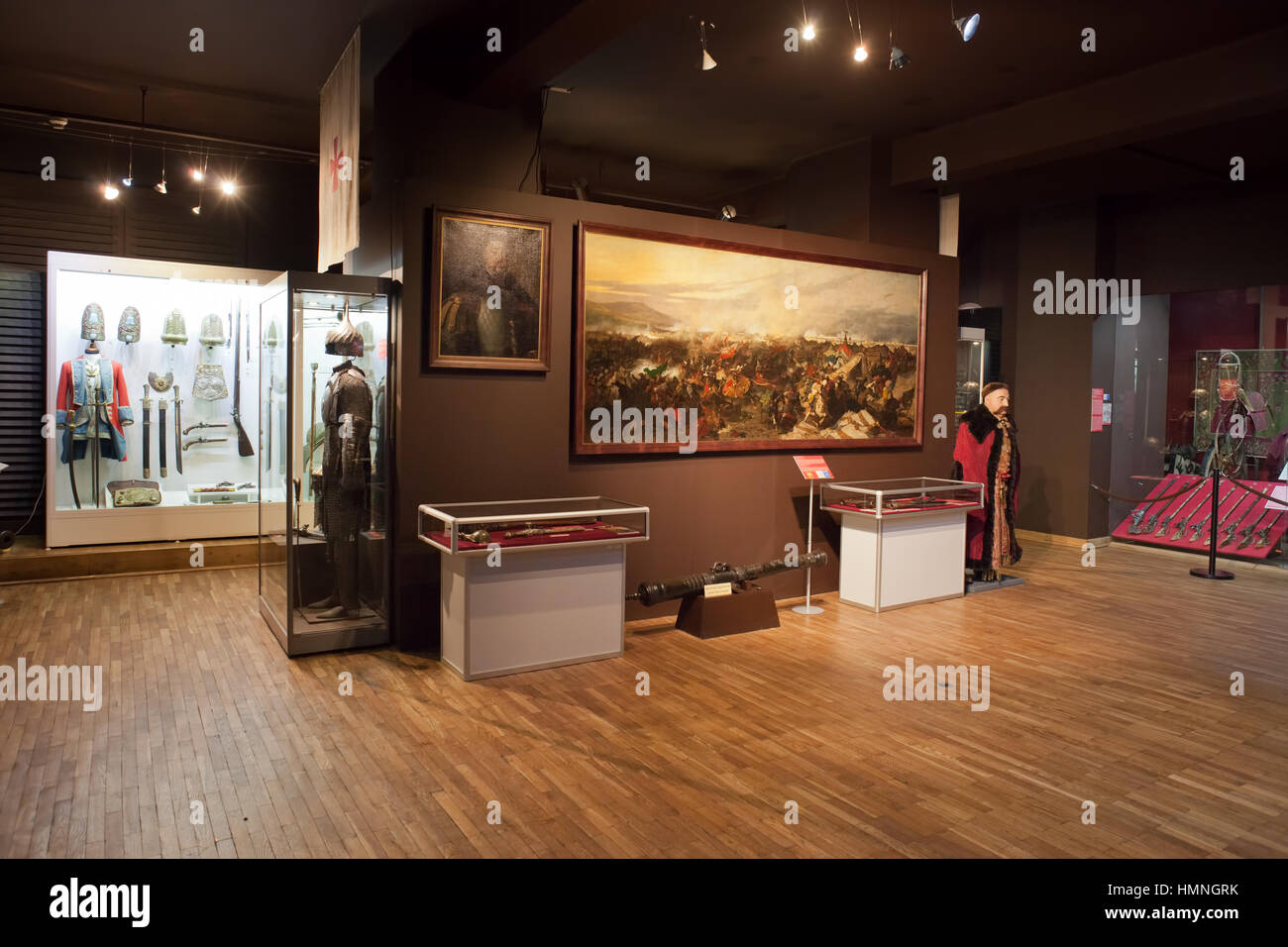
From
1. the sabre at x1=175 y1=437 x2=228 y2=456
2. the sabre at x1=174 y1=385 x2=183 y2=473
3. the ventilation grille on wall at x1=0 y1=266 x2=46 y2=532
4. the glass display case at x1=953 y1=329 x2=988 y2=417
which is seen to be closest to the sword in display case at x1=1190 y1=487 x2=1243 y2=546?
the glass display case at x1=953 y1=329 x2=988 y2=417

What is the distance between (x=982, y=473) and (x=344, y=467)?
5.38m

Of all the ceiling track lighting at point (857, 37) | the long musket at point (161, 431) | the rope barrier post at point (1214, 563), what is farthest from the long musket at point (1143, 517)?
the long musket at point (161, 431)

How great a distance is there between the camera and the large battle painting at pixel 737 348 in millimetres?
6297

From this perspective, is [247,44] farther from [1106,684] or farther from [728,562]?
[1106,684]

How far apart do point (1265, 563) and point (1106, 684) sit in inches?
209

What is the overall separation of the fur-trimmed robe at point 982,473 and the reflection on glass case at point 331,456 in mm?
5051

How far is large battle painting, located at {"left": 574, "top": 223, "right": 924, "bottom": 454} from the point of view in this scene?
630 centimetres

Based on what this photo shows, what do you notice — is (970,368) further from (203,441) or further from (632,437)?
(203,441)

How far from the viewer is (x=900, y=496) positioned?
7215 mm

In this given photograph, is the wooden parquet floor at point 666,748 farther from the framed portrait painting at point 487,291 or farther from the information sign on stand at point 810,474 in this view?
the framed portrait painting at point 487,291

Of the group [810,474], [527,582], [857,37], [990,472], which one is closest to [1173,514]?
[990,472]

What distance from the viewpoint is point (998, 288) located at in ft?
37.5

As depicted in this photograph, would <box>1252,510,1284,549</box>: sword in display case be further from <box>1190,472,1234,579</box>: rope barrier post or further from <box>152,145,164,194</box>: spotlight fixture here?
<box>152,145,164,194</box>: spotlight fixture

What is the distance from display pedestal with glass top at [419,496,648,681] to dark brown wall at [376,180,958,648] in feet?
0.95
